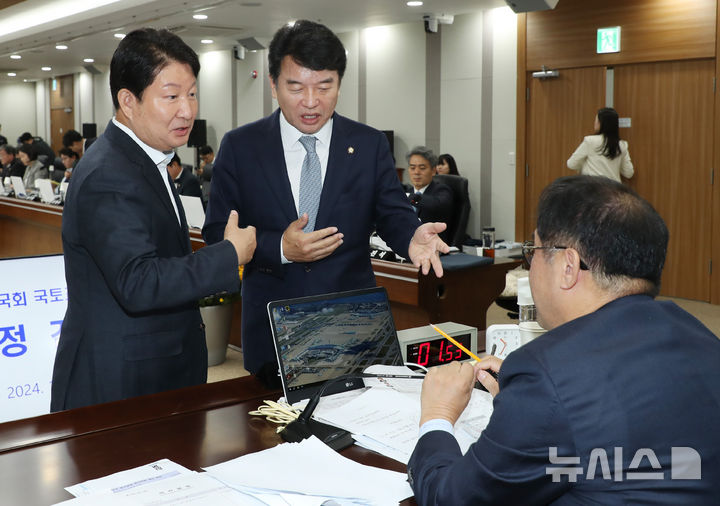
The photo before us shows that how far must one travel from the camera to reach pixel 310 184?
2.30 meters

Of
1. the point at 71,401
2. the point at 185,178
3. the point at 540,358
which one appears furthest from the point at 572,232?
the point at 185,178

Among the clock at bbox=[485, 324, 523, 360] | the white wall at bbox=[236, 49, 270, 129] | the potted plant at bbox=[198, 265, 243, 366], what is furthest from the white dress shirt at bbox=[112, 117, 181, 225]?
the white wall at bbox=[236, 49, 270, 129]

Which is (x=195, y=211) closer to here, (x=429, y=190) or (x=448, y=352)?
(x=429, y=190)

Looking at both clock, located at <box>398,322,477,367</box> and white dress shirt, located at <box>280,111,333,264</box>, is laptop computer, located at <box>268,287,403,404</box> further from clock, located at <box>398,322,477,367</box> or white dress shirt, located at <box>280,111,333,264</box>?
white dress shirt, located at <box>280,111,333,264</box>

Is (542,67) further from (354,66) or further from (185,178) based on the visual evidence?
(185,178)

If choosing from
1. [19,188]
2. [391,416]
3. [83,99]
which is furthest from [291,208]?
[83,99]

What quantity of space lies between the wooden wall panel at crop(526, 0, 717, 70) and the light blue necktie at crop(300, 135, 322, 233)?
5884mm

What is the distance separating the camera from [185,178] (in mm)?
7184

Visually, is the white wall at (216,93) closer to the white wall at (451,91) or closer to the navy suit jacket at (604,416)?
the white wall at (451,91)

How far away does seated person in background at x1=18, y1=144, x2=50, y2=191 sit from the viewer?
10570 millimetres

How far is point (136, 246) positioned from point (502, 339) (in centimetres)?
96

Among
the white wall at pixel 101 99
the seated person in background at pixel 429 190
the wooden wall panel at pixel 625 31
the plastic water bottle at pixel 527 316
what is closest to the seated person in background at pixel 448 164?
the wooden wall panel at pixel 625 31

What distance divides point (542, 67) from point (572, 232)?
7.60 metres

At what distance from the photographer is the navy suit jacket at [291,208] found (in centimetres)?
226
